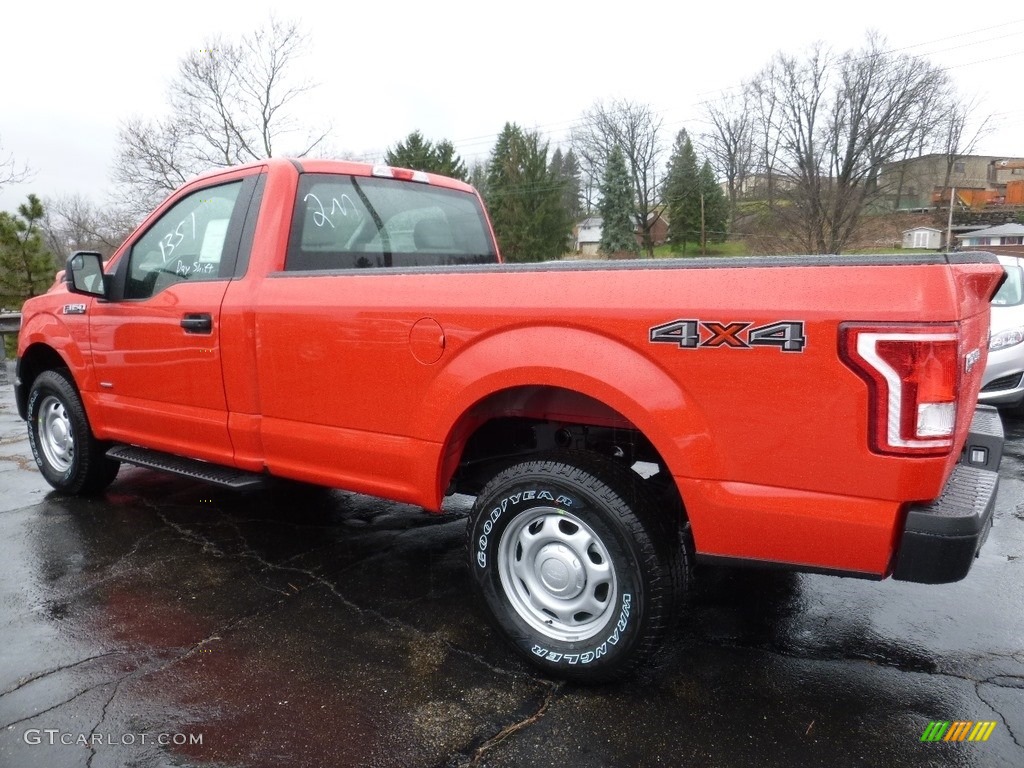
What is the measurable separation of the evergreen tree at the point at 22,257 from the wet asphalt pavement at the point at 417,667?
18.7m

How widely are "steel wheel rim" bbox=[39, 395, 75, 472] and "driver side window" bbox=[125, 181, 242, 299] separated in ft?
4.31

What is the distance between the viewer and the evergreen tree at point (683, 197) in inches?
1807

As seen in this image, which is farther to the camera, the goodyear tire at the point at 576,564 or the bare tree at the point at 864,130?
the bare tree at the point at 864,130

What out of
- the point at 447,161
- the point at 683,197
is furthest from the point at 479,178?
the point at 683,197

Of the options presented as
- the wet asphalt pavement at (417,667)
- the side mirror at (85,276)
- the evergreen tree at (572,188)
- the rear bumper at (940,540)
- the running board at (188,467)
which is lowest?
the wet asphalt pavement at (417,667)

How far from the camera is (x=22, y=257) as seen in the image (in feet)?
64.5

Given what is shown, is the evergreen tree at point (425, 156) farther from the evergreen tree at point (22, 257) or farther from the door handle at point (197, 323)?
the door handle at point (197, 323)

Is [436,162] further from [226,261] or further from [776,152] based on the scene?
[226,261]

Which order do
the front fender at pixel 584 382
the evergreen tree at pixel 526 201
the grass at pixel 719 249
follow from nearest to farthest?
1. the front fender at pixel 584 382
2. the grass at pixel 719 249
3. the evergreen tree at pixel 526 201

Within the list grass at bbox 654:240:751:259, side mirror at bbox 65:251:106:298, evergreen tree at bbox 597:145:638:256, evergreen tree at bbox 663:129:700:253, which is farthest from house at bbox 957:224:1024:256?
side mirror at bbox 65:251:106:298

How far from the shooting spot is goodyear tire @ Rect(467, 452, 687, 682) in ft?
8.02

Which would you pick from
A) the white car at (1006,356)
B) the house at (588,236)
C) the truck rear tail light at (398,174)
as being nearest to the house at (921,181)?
the house at (588,236)

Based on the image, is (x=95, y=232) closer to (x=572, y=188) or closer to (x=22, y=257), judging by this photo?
(x=22, y=257)

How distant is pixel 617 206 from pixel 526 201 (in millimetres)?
6453
